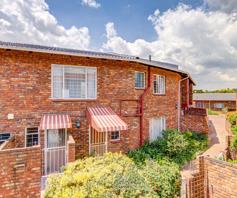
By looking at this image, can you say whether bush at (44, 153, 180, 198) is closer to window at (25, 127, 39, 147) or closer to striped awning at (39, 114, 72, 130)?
striped awning at (39, 114, 72, 130)

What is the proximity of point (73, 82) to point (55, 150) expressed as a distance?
19.5 ft

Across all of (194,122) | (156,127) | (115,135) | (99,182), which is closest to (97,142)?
(115,135)

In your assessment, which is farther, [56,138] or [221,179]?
[56,138]

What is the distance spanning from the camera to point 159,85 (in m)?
24.5

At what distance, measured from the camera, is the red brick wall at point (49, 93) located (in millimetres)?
15383

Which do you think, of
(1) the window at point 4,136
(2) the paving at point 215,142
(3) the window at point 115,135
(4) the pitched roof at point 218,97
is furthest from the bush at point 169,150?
(4) the pitched roof at point 218,97

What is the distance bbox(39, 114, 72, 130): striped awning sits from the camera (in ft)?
50.8

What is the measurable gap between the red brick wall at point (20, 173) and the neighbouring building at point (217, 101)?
75.7 meters

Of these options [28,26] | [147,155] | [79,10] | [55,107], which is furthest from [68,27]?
[147,155]

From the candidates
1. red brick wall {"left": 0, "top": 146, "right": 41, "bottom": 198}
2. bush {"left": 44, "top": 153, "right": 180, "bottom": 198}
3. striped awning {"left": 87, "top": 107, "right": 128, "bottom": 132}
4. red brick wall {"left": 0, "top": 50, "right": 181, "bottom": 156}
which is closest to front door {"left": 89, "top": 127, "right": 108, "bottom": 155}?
red brick wall {"left": 0, "top": 50, "right": 181, "bottom": 156}

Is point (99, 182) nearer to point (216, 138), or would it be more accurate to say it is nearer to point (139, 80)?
point (139, 80)

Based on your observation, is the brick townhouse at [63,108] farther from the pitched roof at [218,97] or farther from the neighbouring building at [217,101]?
the pitched roof at [218,97]

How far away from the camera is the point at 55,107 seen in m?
17.0

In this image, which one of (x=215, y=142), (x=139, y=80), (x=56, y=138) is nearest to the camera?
(x=56, y=138)
